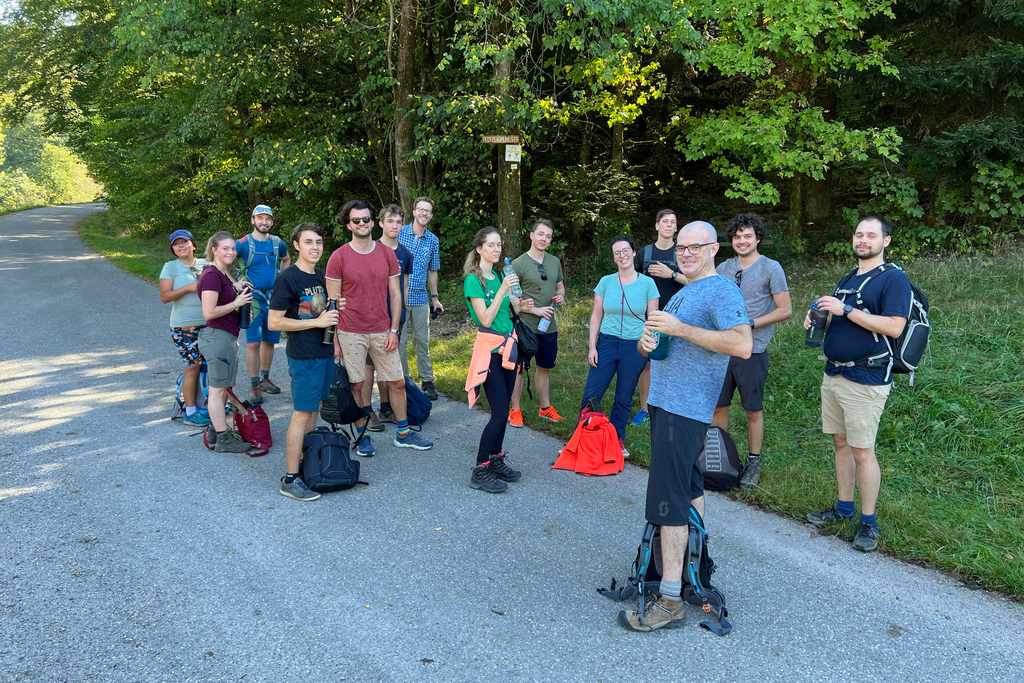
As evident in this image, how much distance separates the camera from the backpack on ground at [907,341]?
4066 mm

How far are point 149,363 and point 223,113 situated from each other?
8316 mm

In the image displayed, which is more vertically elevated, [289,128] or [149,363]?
[289,128]

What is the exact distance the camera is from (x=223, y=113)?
1483cm

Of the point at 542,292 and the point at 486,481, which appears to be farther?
the point at 542,292

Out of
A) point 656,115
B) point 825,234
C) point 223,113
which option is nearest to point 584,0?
point 656,115

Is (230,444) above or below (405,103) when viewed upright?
below

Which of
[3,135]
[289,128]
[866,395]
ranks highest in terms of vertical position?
[3,135]

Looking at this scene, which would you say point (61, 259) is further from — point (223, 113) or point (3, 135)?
point (3, 135)

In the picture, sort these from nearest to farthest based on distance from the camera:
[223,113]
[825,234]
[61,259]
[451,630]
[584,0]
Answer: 1. [451,630]
2. [584,0]
3. [825,234]
4. [223,113]
5. [61,259]

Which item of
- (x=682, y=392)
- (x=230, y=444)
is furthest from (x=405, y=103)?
(x=682, y=392)

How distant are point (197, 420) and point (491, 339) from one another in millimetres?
3350

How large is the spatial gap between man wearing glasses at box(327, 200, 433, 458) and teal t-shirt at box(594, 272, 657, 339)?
190 cm

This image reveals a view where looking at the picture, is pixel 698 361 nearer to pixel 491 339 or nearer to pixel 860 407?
pixel 860 407

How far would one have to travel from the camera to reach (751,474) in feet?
17.2
